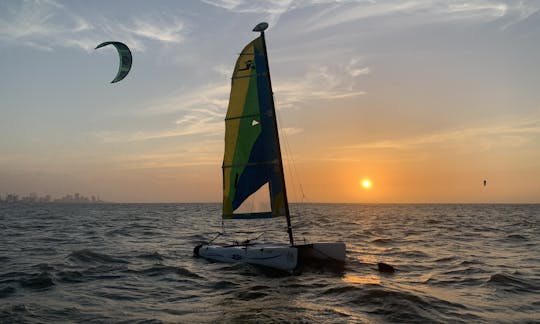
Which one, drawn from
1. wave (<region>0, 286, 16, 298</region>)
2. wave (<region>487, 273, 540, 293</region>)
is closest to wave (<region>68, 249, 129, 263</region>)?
wave (<region>0, 286, 16, 298</region>)

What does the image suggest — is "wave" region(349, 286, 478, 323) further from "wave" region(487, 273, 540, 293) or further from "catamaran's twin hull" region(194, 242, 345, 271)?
"wave" region(487, 273, 540, 293)

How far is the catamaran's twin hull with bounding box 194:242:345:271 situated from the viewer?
1623cm

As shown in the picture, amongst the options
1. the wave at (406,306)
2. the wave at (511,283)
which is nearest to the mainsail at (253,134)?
the wave at (406,306)

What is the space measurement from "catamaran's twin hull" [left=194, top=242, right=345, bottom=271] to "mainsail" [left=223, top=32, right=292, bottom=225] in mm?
1470

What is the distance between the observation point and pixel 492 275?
1620 centimetres

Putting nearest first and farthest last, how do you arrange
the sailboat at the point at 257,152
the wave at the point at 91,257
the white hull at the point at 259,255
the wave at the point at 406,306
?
the wave at the point at 406,306 → the white hull at the point at 259,255 → the sailboat at the point at 257,152 → the wave at the point at 91,257

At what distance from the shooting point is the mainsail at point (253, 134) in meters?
16.8

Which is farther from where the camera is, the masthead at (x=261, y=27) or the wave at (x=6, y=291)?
the masthead at (x=261, y=27)

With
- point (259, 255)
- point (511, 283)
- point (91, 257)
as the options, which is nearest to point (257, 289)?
point (259, 255)

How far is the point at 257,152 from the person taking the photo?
17.1m

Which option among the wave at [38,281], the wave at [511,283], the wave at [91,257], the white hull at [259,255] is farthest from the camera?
the wave at [91,257]

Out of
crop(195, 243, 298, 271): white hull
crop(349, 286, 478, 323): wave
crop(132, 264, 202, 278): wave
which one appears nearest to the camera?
crop(349, 286, 478, 323): wave

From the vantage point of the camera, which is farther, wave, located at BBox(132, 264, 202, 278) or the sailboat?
the sailboat

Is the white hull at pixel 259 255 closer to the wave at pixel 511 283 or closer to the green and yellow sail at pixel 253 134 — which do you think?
the green and yellow sail at pixel 253 134
